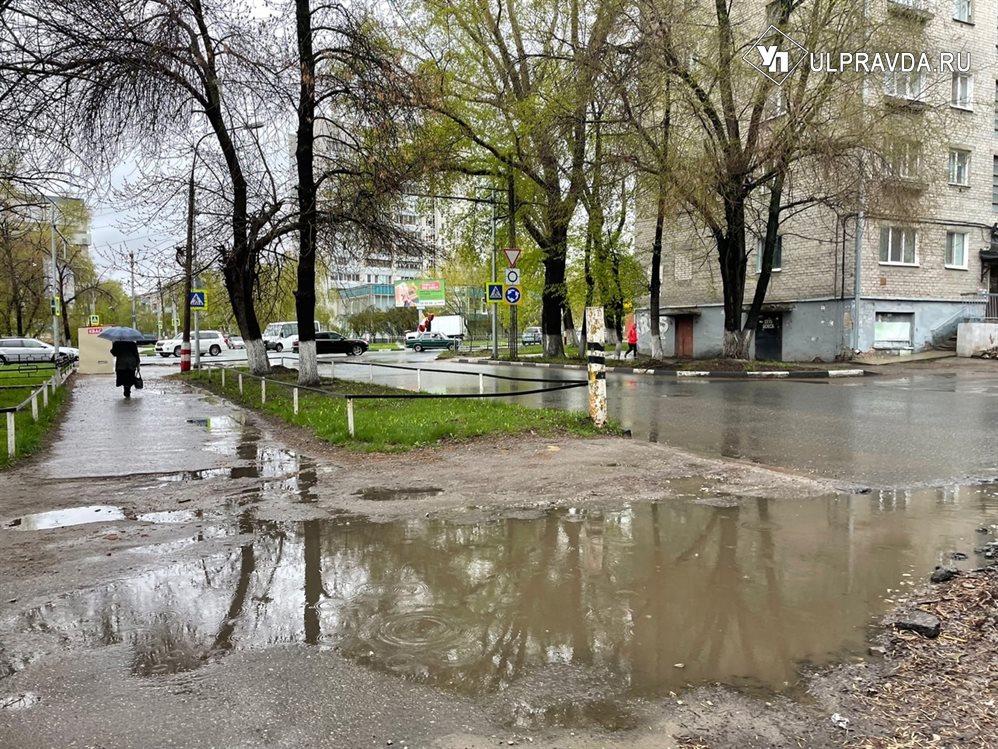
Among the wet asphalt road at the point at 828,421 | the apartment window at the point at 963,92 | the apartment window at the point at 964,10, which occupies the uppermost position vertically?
the apartment window at the point at 964,10

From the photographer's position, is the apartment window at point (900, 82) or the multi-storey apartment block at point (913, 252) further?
the multi-storey apartment block at point (913, 252)

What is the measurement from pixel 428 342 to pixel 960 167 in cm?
3699

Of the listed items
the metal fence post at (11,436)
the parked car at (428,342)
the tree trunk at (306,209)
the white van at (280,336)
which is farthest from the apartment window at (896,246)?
the parked car at (428,342)

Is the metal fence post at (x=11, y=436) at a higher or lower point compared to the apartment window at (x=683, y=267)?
lower

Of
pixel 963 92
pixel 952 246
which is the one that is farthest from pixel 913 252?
pixel 963 92

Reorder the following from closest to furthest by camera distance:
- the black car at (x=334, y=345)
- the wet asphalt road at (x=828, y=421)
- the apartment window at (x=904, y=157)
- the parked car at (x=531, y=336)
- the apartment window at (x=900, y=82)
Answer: the wet asphalt road at (x=828, y=421) < the apartment window at (x=904, y=157) < the apartment window at (x=900, y=82) < the black car at (x=334, y=345) < the parked car at (x=531, y=336)

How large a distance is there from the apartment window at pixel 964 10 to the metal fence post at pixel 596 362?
1142 inches

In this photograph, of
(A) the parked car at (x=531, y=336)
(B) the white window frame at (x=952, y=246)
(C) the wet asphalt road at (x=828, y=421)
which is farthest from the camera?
(A) the parked car at (x=531, y=336)

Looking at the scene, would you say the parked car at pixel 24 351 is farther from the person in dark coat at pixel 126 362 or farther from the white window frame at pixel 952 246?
the white window frame at pixel 952 246

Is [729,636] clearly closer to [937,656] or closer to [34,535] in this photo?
[937,656]

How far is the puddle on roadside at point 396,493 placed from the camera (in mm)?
7098

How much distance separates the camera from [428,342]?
56.7 meters

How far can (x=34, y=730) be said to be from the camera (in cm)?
299

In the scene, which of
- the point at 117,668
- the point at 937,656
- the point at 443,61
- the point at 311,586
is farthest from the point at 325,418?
the point at 443,61
